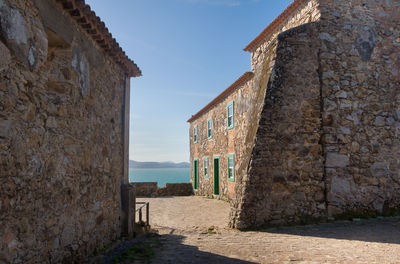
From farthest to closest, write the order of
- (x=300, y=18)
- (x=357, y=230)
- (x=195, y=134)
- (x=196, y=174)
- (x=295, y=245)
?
(x=195, y=134)
(x=196, y=174)
(x=300, y=18)
(x=357, y=230)
(x=295, y=245)

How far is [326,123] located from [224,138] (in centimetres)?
812

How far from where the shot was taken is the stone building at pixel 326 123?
6758 millimetres

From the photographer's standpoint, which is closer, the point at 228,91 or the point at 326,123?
the point at 326,123

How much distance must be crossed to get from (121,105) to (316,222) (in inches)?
195

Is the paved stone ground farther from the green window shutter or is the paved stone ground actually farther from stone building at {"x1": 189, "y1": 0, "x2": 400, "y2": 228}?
the green window shutter

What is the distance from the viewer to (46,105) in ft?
12.0

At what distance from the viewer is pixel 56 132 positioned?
3.86m

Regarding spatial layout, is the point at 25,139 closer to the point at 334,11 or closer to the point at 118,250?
the point at 118,250

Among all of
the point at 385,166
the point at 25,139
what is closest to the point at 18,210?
the point at 25,139

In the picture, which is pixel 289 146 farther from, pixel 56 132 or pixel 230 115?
pixel 230 115

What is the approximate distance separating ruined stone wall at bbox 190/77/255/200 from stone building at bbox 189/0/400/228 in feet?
11.9

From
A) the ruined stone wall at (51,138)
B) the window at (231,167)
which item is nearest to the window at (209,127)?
the window at (231,167)

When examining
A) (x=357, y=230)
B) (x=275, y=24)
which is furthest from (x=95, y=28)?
(x=275, y=24)

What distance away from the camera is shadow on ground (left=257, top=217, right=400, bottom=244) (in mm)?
5559
